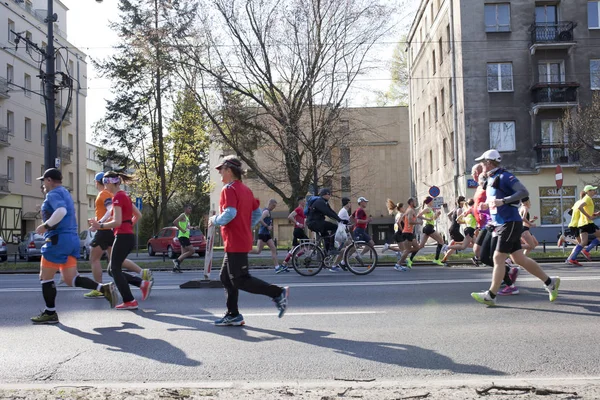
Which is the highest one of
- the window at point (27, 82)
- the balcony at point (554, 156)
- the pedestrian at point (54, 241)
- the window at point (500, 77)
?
the window at point (27, 82)

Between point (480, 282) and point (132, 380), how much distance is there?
720 centimetres

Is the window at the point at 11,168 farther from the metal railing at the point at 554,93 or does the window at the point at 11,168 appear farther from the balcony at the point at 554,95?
the metal railing at the point at 554,93

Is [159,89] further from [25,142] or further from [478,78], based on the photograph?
[478,78]

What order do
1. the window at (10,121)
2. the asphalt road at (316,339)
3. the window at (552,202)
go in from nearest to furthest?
the asphalt road at (316,339) → the window at (552,202) → the window at (10,121)

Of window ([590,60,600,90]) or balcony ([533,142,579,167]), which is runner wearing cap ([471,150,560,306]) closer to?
balcony ([533,142,579,167])

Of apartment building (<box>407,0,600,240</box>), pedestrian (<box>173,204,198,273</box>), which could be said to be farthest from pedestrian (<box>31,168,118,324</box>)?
apartment building (<box>407,0,600,240</box>)

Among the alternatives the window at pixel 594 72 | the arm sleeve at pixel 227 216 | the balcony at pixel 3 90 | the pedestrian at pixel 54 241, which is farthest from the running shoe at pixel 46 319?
the balcony at pixel 3 90

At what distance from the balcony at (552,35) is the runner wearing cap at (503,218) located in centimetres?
2914

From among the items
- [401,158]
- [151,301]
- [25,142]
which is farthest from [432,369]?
[401,158]

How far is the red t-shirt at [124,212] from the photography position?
8453mm

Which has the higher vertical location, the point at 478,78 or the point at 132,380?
the point at 478,78

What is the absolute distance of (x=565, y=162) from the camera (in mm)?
33688

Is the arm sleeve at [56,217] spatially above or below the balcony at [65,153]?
below

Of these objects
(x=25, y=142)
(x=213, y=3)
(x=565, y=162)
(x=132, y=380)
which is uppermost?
(x=213, y=3)
